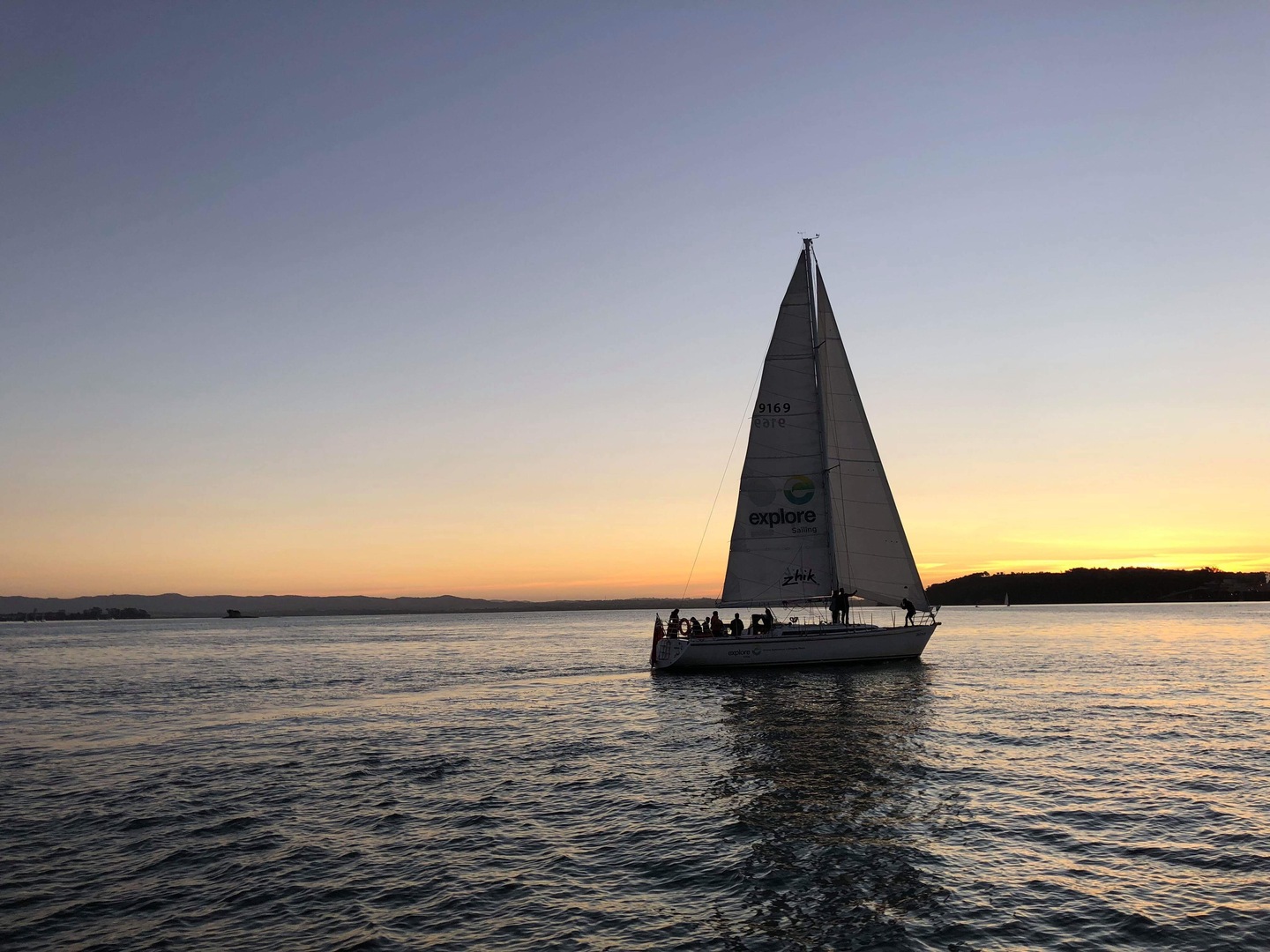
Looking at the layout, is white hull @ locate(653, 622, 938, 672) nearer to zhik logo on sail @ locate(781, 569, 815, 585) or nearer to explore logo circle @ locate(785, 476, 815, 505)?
zhik logo on sail @ locate(781, 569, 815, 585)

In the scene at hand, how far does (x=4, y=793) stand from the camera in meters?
18.0

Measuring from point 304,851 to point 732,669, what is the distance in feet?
95.3

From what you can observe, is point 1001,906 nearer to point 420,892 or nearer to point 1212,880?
point 1212,880

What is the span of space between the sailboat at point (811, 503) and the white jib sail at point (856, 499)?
0.04 metres

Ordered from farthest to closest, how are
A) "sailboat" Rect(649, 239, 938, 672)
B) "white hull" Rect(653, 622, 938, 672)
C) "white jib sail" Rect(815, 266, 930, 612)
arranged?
"white jib sail" Rect(815, 266, 930, 612), "sailboat" Rect(649, 239, 938, 672), "white hull" Rect(653, 622, 938, 672)

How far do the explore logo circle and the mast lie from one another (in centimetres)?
66

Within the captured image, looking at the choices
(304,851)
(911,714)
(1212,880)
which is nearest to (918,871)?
(1212,880)

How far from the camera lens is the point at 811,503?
40281mm

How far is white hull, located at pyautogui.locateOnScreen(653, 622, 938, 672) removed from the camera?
1497 inches

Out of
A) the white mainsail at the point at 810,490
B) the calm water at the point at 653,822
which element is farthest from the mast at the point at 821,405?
the calm water at the point at 653,822

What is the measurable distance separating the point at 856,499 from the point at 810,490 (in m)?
2.58

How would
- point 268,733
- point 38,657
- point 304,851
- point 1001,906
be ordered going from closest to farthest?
point 1001,906 → point 304,851 → point 268,733 → point 38,657

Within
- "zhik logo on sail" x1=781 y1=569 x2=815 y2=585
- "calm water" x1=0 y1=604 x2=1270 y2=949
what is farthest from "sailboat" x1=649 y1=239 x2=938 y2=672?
"calm water" x1=0 y1=604 x2=1270 y2=949

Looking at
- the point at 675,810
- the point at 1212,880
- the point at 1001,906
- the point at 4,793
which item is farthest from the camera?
the point at 4,793
